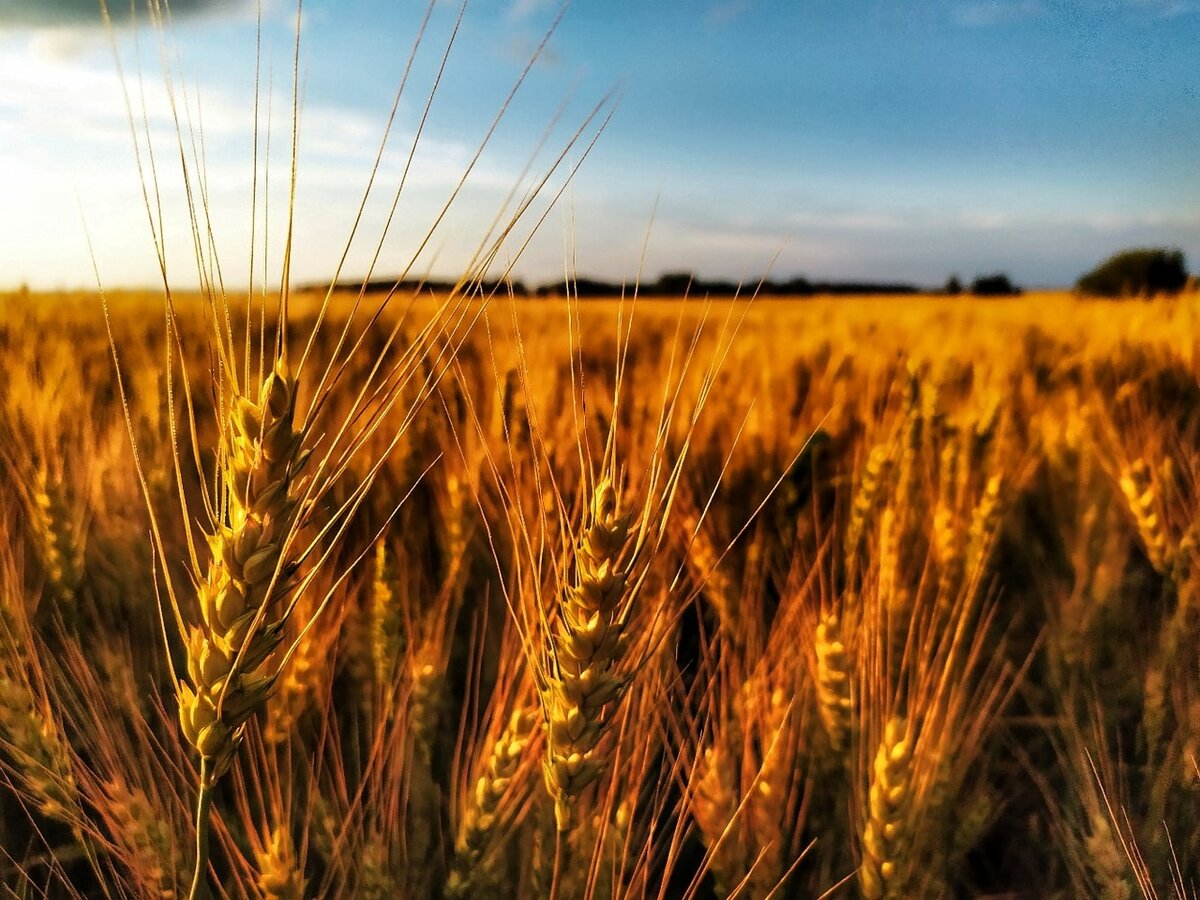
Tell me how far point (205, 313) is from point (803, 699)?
984mm

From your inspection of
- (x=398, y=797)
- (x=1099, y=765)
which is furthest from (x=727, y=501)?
(x=398, y=797)

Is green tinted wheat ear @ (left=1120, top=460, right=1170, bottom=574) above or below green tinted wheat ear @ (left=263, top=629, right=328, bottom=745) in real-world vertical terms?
above

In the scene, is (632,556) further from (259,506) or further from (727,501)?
(727,501)

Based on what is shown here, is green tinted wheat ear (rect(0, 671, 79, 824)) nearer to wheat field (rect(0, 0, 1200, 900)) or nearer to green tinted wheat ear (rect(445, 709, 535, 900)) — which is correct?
wheat field (rect(0, 0, 1200, 900))

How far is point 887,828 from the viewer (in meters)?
0.96

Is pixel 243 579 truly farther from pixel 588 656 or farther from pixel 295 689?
pixel 295 689

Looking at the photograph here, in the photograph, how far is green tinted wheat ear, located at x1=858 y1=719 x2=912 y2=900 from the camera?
3.14 feet

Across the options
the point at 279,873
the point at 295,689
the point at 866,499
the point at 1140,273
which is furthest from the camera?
the point at 1140,273

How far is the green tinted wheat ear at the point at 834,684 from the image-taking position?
3.56ft

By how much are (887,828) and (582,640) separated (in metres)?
0.55

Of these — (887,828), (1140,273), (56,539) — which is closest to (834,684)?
(887,828)

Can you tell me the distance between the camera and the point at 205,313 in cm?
54

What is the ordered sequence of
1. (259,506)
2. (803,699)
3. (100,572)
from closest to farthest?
(259,506), (803,699), (100,572)

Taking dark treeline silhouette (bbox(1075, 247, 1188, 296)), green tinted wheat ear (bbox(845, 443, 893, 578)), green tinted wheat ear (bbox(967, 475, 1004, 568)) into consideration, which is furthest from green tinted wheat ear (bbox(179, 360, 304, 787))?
dark treeline silhouette (bbox(1075, 247, 1188, 296))
